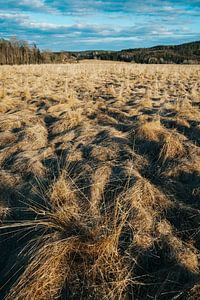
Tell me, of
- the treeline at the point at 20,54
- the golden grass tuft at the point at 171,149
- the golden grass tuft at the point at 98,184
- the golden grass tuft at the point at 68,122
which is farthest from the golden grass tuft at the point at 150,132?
the treeline at the point at 20,54

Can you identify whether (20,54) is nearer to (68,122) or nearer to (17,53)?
(17,53)

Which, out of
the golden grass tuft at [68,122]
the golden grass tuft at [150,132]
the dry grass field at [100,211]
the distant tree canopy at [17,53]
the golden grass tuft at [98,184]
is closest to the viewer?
the dry grass field at [100,211]

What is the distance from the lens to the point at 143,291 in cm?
245

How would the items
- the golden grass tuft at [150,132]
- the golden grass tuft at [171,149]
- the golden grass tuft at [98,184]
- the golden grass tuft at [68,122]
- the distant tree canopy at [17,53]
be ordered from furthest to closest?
the distant tree canopy at [17,53] → the golden grass tuft at [68,122] → the golden grass tuft at [150,132] → the golden grass tuft at [171,149] → the golden grass tuft at [98,184]

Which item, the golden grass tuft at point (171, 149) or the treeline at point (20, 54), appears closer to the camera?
the golden grass tuft at point (171, 149)

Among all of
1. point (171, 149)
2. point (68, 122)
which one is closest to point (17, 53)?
point (68, 122)

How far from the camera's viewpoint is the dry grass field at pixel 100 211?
97.4 inches

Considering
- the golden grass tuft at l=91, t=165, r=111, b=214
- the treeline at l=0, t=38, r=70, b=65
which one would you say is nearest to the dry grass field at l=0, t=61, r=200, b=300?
the golden grass tuft at l=91, t=165, r=111, b=214

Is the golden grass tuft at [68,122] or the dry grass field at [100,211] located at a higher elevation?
the golden grass tuft at [68,122]

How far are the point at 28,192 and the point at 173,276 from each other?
1.94 m

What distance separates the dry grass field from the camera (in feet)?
8.12

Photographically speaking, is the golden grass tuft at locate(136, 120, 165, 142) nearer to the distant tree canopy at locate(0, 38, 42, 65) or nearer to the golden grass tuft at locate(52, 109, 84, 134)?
the golden grass tuft at locate(52, 109, 84, 134)

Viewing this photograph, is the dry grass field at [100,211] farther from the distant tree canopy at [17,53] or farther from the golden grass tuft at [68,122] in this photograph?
the distant tree canopy at [17,53]

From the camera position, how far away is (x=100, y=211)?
3.38 metres
